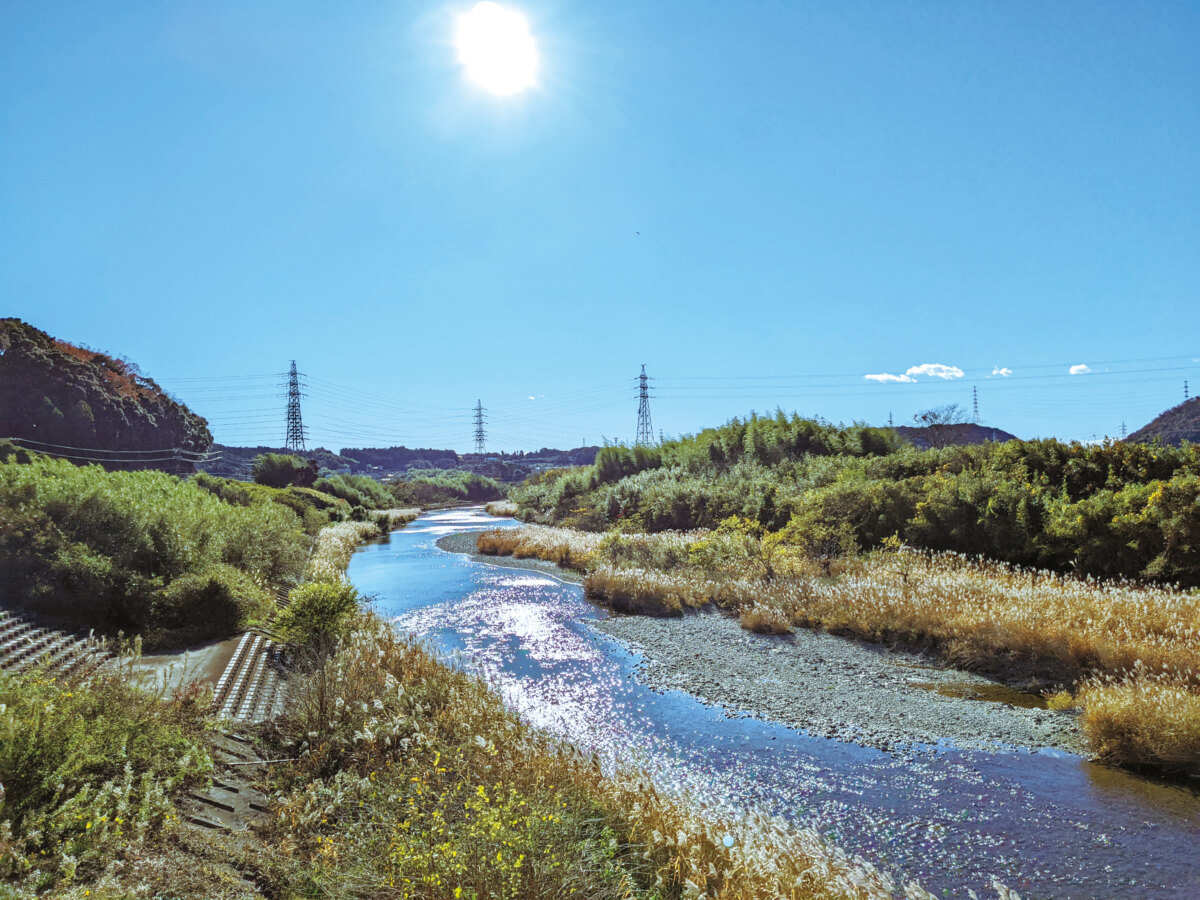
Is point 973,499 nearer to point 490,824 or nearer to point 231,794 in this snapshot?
point 490,824

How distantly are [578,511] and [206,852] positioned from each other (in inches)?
1396

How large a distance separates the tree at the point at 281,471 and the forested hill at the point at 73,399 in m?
11.0

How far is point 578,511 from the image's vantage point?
40.2 m

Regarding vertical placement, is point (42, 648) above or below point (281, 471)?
below

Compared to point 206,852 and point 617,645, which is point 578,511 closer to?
point 617,645

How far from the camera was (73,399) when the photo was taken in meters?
32.1

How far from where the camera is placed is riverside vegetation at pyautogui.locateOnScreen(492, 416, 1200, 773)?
9219mm

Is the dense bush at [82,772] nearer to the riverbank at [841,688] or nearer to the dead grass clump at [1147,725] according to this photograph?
the riverbank at [841,688]

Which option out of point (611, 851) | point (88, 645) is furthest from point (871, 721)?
point (88, 645)

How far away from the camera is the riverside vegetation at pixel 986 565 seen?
922 centimetres

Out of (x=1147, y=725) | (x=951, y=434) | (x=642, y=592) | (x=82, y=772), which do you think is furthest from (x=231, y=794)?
(x=951, y=434)

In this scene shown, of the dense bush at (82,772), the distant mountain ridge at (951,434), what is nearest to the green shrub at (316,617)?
the dense bush at (82,772)

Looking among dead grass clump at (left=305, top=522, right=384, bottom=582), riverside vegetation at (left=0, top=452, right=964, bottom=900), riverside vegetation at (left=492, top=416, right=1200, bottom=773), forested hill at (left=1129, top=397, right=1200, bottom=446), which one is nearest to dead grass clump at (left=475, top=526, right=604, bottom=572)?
riverside vegetation at (left=492, top=416, right=1200, bottom=773)

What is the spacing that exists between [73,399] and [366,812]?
36264 millimetres
